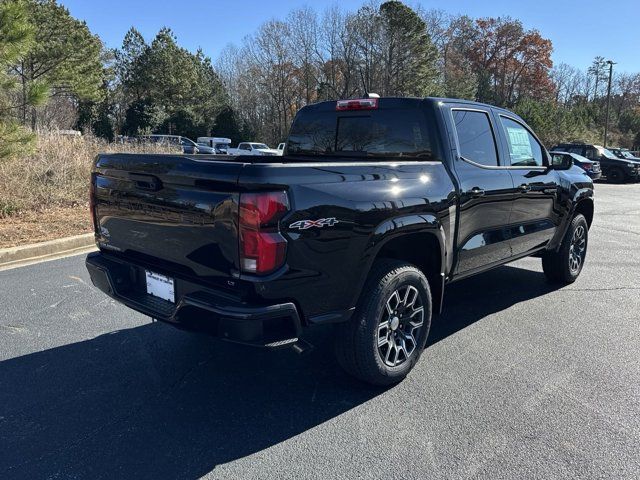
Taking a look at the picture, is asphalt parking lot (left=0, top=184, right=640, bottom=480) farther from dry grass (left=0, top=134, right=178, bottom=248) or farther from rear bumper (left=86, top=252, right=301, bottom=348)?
dry grass (left=0, top=134, right=178, bottom=248)

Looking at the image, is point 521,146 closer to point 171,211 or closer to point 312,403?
point 312,403

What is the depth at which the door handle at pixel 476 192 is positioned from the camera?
4047mm

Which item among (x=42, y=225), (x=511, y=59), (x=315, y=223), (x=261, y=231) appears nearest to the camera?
(x=261, y=231)

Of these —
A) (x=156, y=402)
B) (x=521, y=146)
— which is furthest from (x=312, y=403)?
(x=521, y=146)

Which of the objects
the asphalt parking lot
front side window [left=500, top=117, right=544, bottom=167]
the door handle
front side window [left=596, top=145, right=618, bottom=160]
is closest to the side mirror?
front side window [left=500, top=117, right=544, bottom=167]

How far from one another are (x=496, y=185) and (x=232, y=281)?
2645 millimetres

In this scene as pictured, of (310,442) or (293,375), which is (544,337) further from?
(310,442)

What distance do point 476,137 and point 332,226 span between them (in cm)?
210

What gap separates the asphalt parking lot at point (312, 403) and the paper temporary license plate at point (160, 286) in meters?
0.69

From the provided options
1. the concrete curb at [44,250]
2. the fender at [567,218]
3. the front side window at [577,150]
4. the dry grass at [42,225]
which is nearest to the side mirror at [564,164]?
the fender at [567,218]

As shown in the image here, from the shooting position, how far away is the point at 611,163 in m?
23.6

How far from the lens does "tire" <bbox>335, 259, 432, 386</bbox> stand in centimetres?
322

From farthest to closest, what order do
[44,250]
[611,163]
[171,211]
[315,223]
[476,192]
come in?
[611,163], [44,250], [476,192], [171,211], [315,223]

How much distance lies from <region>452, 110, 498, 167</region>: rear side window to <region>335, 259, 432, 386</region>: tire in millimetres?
1293
